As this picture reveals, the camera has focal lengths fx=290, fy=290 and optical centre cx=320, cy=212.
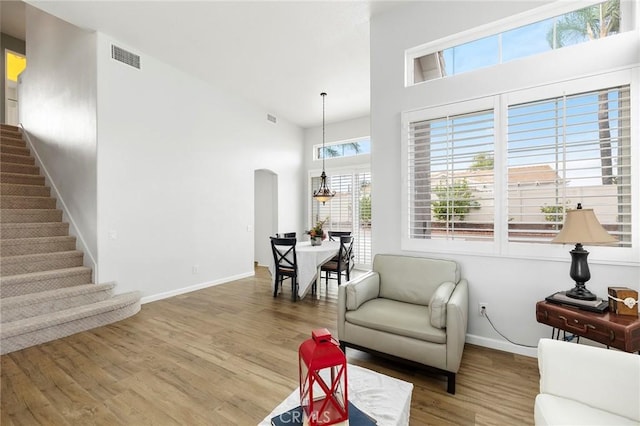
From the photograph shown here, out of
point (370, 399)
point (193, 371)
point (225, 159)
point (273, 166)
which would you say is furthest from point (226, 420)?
point (273, 166)

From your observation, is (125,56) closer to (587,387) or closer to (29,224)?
(29,224)

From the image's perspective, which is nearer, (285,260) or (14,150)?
(285,260)

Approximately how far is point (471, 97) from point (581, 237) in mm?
1685

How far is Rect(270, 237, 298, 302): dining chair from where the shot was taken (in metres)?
4.64

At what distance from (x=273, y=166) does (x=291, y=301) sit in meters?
3.58

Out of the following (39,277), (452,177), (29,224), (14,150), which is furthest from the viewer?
(14,150)

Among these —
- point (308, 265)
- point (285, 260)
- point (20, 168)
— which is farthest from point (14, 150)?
point (308, 265)

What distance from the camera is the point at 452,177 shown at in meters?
3.13

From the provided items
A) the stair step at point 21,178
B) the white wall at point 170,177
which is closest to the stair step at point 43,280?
the white wall at point 170,177

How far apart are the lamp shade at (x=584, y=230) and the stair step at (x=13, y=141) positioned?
332 inches

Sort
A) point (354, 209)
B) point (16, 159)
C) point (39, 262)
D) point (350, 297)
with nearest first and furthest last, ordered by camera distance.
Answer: point (350, 297)
point (39, 262)
point (16, 159)
point (354, 209)

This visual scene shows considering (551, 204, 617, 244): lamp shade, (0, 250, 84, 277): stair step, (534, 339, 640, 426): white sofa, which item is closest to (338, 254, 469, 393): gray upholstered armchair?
(534, 339, 640, 426): white sofa

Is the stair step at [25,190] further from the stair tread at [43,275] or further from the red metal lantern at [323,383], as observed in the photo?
the red metal lantern at [323,383]

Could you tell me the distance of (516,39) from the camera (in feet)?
9.38
